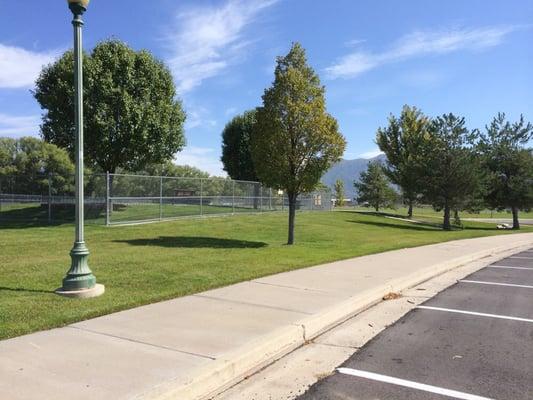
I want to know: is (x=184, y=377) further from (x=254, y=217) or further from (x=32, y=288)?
(x=254, y=217)

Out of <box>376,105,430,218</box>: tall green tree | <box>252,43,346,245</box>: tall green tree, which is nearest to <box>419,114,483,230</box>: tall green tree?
<box>376,105,430,218</box>: tall green tree

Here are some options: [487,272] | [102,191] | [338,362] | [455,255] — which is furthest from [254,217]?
[338,362]

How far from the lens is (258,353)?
18.1 ft

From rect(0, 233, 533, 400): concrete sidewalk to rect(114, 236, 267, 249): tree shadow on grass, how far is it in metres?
6.28

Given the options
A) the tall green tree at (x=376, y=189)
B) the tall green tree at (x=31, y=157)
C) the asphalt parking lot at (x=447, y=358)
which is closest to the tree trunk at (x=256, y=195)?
the tall green tree at (x=31, y=157)

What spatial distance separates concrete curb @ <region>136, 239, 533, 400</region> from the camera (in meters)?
4.41

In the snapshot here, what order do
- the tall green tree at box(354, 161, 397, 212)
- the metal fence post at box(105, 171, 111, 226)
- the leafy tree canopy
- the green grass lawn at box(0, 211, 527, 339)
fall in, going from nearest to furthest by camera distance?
the green grass lawn at box(0, 211, 527, 339), the metal fence post at box(105, 171, 111, 226), the leafy tree canopy, the tall green tree at box(354, 161, 397, 212)

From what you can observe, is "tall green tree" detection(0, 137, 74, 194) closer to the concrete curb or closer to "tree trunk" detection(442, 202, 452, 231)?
"tree trunk" detection(442, 202, 452, 231)

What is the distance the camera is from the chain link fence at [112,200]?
21609 mm

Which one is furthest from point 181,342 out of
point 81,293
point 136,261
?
point 136,261

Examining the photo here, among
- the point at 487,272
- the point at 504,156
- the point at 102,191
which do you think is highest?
the point at 504,156

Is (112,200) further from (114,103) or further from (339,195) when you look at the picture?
(339,195)

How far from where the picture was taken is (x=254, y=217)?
2761cm

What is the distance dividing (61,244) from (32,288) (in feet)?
23.1
